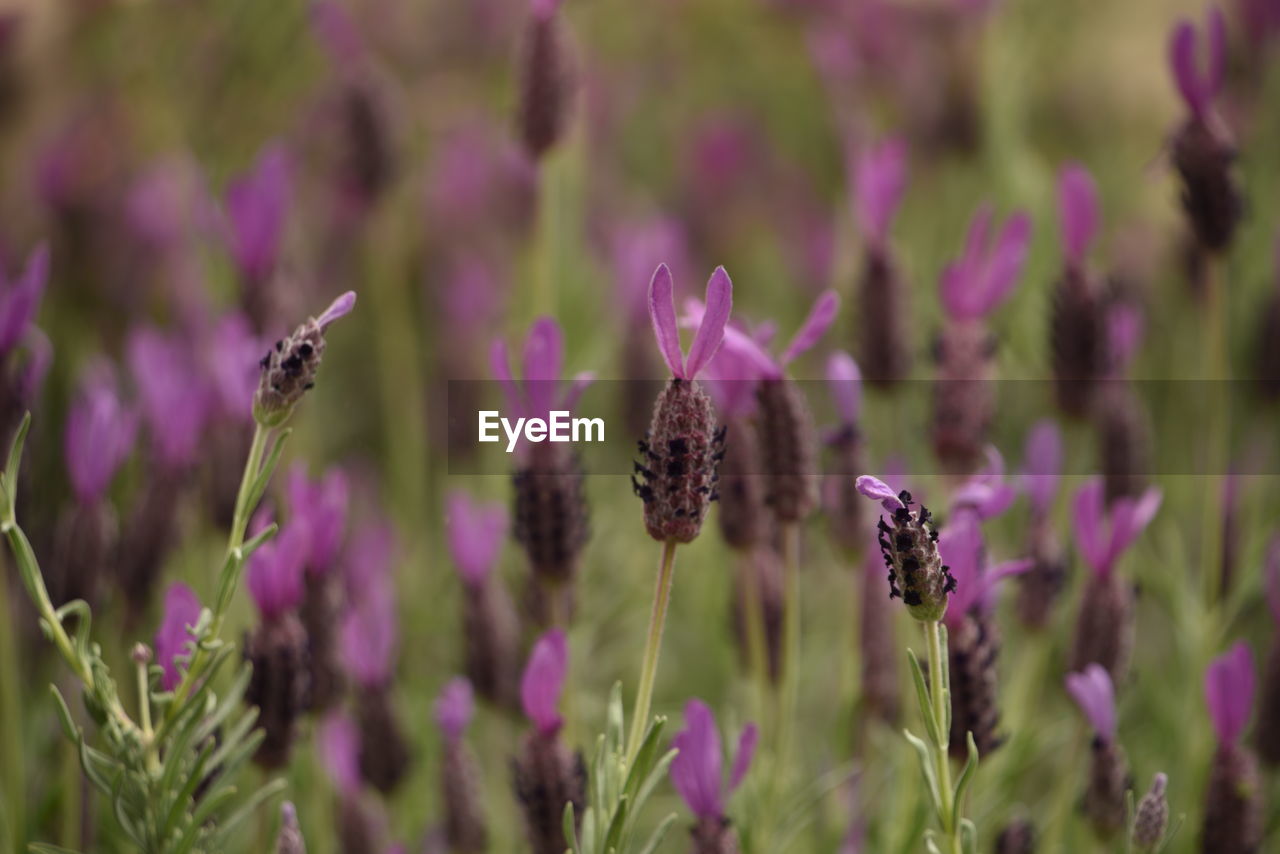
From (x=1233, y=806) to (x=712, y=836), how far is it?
375mm

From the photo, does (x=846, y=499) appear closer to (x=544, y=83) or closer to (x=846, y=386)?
(x=846, y=386)

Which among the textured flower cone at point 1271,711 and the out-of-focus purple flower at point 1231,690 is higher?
the out-of-focus purple flower at point 1231,690

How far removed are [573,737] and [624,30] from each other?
229 centimetres

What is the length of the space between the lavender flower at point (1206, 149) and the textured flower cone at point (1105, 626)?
1.06 ft

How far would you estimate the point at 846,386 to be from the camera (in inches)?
38.9

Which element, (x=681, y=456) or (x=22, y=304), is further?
(x=22, y=304)

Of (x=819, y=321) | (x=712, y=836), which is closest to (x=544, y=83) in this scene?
(x=819, y=321)

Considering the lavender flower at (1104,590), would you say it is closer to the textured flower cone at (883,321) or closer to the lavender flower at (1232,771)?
the lavender flower at (1232,771)

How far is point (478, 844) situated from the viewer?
986 millimetres

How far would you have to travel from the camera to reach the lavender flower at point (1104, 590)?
0.95 meters

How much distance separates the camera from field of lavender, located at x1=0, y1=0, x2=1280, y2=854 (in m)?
0.79

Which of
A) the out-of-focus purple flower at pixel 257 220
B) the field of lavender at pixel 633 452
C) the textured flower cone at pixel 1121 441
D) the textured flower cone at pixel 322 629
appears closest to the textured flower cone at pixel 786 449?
the field of lavender at pixel 633 452

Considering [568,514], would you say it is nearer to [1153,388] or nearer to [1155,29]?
[1153,388]

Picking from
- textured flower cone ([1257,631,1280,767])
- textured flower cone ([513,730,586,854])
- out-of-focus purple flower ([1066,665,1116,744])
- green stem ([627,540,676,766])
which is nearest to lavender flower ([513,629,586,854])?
textured flower cone ([513,730,586,854])
